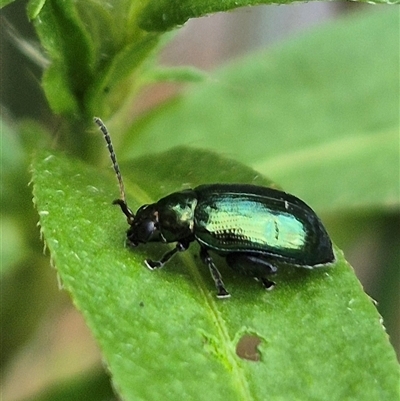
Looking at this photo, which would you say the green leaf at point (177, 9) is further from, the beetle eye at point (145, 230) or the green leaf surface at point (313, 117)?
the green leaf surface at point (313, 117)

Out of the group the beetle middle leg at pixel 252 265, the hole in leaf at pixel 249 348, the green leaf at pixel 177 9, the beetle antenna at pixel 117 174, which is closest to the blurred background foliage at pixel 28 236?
the beetle antenna at pixel 117 174

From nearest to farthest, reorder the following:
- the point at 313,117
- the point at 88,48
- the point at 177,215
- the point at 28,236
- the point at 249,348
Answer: the point at 249,348 → the point at 88,48 → the point at 177,215 → the point at 28,236 → the point at 313,117

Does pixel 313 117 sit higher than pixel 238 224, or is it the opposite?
pixel 238 224

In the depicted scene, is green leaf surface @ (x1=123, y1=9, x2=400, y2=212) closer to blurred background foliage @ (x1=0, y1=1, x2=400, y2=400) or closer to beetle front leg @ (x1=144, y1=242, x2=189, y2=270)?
blurred background foliage @ (x1=0, y1=1, x2=400, y2=400)

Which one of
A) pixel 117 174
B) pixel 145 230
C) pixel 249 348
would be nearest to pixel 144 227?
pixel 145 230

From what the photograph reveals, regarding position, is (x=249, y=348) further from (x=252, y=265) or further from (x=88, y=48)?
(x=88, y=48)

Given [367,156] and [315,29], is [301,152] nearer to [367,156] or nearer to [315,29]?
[367,156]
